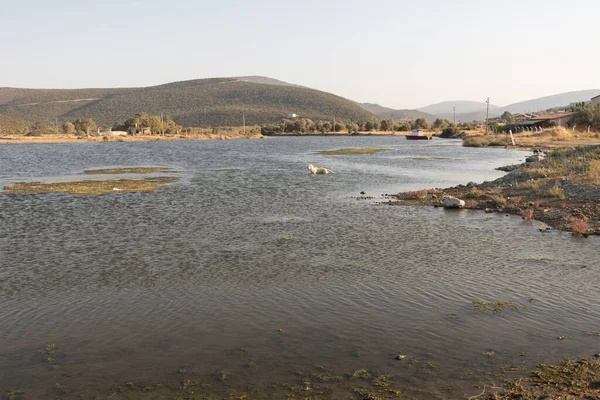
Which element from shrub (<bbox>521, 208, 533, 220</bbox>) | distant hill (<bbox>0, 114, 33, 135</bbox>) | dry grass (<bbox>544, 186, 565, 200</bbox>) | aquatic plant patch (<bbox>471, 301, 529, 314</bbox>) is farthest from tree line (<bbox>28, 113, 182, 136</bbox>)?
aquatic plant patch (<bbox>471, 301, 529, 314</bbox>)

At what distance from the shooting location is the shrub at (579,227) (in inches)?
756

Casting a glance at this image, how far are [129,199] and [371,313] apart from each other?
22.3 m

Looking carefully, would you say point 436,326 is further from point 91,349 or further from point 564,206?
point 564,206

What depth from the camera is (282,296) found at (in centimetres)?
1321

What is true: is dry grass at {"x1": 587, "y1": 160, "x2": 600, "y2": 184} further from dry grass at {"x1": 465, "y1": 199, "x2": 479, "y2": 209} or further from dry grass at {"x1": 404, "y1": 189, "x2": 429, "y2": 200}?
dry grass at {"x1": 404, "y1": 189, "x2": 429, "y2": 200}

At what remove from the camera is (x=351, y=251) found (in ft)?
59.0

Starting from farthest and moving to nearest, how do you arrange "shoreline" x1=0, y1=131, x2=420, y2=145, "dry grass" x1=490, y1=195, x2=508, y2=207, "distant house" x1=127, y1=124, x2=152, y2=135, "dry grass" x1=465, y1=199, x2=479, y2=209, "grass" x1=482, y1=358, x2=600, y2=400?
1. "distant house" x1=127, y1=124, x2=152, y2=135
2. "shoreline" x1=0, y1=131, x2=420, y2=145
3. "dry grass" x1=465, y1=199, x2=479, y2=209
4. "dry grass" x1=490, y1=195, x2=508, y2=207
5. "grass" x1=482, y1=358, x2=600, y2=400

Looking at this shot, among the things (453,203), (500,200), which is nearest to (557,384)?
(453,203)

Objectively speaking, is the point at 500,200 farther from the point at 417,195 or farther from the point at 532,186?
the point at 417,195

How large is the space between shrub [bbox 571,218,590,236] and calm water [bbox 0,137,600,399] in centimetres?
58

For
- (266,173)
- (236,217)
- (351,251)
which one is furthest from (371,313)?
(266,173)

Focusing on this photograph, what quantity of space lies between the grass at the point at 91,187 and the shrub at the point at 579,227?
25.6 metres

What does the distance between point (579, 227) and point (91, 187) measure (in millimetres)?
30485

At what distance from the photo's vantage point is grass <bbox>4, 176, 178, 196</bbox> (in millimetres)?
33700
